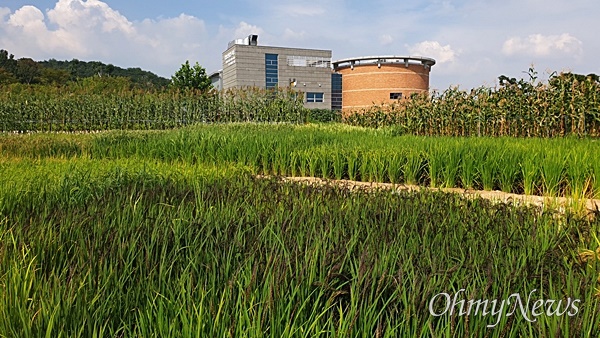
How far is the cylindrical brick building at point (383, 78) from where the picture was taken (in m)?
34.9

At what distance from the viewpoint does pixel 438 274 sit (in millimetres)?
1515

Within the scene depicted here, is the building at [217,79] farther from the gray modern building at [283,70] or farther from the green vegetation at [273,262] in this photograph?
the green vegetation at [273,262]

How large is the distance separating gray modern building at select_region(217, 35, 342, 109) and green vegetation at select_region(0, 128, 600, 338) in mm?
34061

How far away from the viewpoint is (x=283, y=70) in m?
38.7

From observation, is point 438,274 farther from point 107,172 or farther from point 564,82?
point 564,82

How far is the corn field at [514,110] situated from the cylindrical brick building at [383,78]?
19.0 metres

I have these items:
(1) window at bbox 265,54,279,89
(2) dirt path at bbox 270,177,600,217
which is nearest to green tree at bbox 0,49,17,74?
(1) window at bbox 265,54,279,89

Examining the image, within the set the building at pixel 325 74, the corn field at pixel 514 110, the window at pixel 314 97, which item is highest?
the building at pixel 325 74

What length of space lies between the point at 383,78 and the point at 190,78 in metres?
15.9

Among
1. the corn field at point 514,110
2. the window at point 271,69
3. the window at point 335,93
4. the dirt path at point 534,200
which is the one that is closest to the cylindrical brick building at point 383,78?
the window at point 335,93

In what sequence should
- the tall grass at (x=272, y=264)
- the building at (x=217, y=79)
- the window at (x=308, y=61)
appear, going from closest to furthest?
the tall grass at (x=272, y=264) < the window at (x=308, y=61) < the building at (x=217, y=79)

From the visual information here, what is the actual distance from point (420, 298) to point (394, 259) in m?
0.31

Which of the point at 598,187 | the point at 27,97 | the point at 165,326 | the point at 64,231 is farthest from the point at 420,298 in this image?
the point at 27,97

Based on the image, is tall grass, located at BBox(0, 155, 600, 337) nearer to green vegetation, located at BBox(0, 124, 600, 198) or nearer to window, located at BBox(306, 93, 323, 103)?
green vegetation, located at BBox(0, 124, 600, 198)
